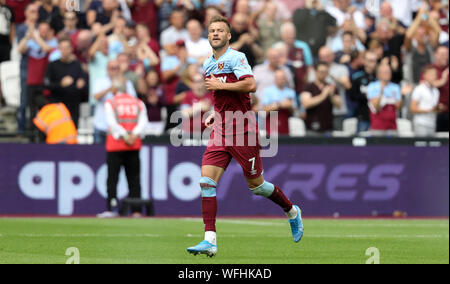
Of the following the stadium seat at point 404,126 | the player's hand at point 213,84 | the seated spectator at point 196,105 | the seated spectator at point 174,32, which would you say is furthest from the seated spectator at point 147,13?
the player's hand at point 213,84

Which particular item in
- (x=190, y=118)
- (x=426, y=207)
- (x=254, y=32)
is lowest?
(x=426, y=207)

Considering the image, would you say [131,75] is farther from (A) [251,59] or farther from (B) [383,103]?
(B) [383,103]

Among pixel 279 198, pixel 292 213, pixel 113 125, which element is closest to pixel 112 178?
pixel 113 125

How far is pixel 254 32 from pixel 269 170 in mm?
3240

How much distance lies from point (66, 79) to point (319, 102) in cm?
502

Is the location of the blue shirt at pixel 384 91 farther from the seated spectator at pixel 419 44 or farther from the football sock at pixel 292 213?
the football sock at pixel 292 213

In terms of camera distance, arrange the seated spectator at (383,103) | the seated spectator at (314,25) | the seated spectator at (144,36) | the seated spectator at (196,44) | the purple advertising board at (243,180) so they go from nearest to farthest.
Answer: the purple advertising board at (243,180) → the seated spectator at (383,103) → the seated spectator at (196,44) → the seated spectator at (144,36) → the seated spectator at (314,25)

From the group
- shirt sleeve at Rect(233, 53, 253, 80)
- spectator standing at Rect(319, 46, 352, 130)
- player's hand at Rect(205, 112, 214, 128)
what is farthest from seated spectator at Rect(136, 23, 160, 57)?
shirt sleeve at Rect(233, 53, 253, 80)

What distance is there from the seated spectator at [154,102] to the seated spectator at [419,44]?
18.9 ft

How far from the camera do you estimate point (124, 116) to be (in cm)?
1745

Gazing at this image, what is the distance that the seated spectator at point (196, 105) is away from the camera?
18469 mm

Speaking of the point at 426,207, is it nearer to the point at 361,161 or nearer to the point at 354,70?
the point at 361,161

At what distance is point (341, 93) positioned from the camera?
20.0 m
